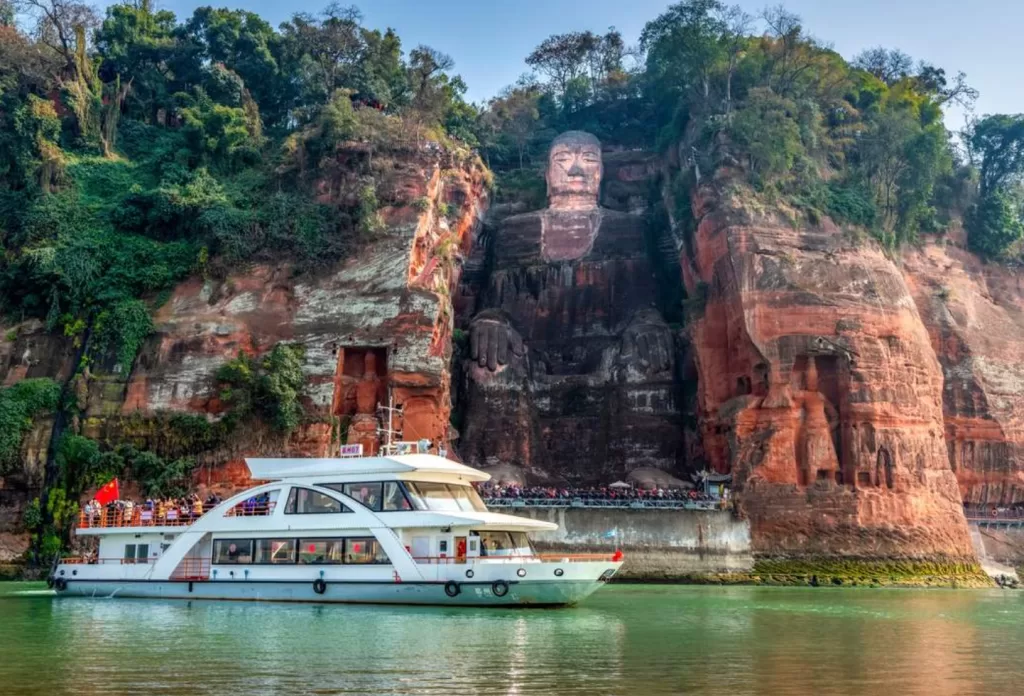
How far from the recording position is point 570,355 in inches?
2190

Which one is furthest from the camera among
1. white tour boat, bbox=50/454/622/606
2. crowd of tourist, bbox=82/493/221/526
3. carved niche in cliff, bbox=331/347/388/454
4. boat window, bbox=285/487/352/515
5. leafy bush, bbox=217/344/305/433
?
carved niche in cliff, bbox=331/347/388/454

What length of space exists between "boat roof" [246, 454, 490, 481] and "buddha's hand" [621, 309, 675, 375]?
24.5m

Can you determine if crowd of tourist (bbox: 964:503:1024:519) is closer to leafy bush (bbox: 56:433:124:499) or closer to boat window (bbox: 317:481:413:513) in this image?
boat window (bbox: 317:481:413:513)

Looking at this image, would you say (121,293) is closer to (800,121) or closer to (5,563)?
(5,563)

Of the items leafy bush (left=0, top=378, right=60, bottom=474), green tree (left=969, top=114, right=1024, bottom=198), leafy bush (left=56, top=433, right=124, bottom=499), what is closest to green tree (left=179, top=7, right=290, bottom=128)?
leafy bush (left=0, top=378, right=60, bottom=474)

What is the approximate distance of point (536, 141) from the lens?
70.2 metres

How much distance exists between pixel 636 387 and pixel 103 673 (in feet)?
124

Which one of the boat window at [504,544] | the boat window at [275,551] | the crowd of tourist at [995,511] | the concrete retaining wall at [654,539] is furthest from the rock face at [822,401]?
the boat window at [275,551]

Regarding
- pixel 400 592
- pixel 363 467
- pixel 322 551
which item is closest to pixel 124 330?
pixel 322 551

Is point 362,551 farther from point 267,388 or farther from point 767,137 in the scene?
point 767,137

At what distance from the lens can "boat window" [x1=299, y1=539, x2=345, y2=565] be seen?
27.2m

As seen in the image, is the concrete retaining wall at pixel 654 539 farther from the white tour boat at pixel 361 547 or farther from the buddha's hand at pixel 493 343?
the white tour boat at pixel 361 547

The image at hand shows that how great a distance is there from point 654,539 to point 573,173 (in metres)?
28.2

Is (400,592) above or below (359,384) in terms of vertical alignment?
below
